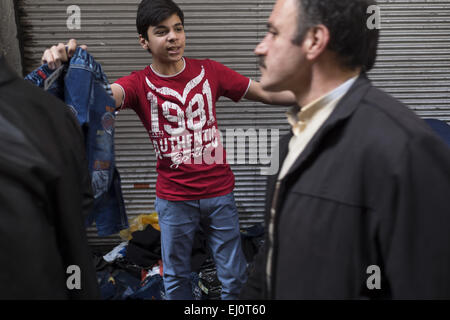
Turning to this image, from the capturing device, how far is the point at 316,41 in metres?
1.48

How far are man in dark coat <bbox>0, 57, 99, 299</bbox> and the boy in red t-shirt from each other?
139 centimetres

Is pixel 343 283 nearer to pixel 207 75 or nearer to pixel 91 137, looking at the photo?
pixel 91 137

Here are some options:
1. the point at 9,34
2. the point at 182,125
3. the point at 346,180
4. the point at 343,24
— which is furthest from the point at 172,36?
the point at 9,34

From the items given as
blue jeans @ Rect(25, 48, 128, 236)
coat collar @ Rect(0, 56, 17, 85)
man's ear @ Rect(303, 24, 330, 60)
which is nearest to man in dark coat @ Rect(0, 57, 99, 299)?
coat collar @ Rect(0, 56, 17, 85)

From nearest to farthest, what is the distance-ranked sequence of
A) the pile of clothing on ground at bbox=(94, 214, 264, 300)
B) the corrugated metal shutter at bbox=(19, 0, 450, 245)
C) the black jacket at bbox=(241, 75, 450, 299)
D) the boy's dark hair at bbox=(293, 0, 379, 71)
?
the black jacket at bbox=(241, 75, 450, 299)
the boy's dark hair at bbox=(293, 0, 379, 71)
the pile of clothing on ground at bbox=(94, 214, 264, 300)
the corrugated metal shutter at bbox=(19, 0, 450, 245)

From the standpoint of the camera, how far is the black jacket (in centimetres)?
117

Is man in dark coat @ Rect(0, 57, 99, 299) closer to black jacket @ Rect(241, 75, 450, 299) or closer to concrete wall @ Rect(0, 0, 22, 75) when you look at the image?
black jacket @ Rect(241, 75, 450, 299)

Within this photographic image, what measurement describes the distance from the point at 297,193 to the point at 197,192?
162 cm

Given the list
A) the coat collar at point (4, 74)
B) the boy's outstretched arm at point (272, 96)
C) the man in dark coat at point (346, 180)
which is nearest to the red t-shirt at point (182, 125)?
the boy's outstretched arm at point (272, 96)

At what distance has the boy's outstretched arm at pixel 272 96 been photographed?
289 cm

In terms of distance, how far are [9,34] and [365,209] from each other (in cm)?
448

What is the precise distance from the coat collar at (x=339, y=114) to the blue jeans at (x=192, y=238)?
5.48 ft

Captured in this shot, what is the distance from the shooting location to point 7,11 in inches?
166

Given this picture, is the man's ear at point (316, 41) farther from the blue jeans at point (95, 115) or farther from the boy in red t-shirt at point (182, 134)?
the boy in red t-shirt at point (182, 134)
